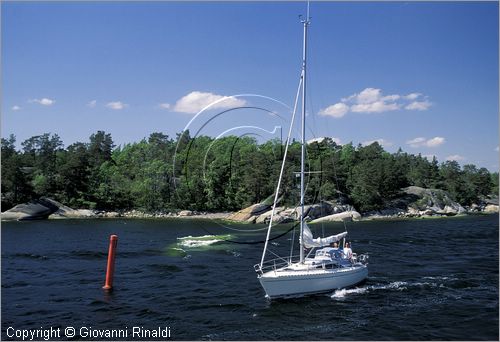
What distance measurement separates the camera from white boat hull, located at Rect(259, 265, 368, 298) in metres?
Answer: 33.2

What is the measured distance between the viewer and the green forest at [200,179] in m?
121

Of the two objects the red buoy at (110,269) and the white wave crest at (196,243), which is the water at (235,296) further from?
the white wave crest at (196,243)

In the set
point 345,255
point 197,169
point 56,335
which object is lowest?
point 56,335

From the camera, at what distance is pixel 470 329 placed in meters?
→ 28.0

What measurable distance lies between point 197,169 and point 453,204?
84.0 m

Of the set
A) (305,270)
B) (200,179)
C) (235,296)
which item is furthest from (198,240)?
(200,179)

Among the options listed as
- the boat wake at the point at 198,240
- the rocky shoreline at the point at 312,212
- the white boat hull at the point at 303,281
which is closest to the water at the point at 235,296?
the white boat hull at the point at 303,281

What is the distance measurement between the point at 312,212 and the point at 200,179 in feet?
124

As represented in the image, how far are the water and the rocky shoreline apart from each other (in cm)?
4703

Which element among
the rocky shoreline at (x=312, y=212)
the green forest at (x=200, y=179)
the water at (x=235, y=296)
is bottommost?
the water at (x=235, y=296)

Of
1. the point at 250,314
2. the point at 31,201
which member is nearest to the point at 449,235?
the point at 250,314

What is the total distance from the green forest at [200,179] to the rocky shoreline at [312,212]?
3694 mm

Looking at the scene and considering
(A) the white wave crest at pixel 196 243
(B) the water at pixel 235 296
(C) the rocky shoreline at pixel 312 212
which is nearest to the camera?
(B) the water at pixel 235 296

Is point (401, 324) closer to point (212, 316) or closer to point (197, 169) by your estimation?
point (212, 316)
